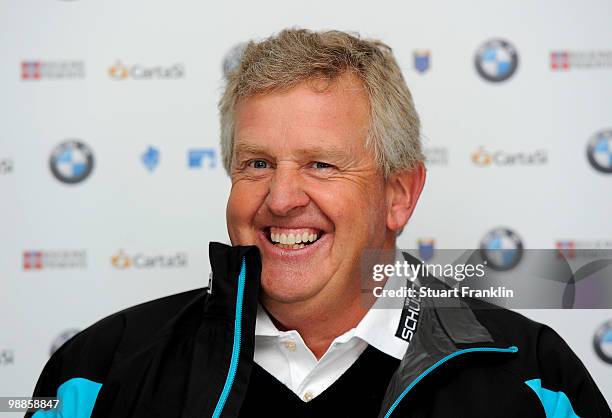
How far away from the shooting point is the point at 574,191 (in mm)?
2230

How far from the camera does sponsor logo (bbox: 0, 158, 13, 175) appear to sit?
7.61 ft

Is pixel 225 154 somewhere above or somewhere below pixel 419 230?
above

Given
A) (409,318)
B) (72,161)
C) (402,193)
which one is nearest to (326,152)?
(402,193)

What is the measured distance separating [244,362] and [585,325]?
49.8 inches

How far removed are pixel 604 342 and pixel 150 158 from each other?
1.46m

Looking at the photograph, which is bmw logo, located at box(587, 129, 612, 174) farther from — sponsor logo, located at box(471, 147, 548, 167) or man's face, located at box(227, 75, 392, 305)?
man's face, located at box(227, 75, 392, 305)

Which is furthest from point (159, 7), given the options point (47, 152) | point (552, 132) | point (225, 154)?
point (552, 132)

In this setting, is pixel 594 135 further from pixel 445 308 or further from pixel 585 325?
pixel 445 308

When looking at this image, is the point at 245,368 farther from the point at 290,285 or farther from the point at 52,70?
the point at 52,70

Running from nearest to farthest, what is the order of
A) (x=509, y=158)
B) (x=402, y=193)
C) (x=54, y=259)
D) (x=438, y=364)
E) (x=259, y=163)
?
(x=438, y=364) → (x=259, y=163) → (x=402, y=193) → (x=509, y=158) → (x=54, y=259)

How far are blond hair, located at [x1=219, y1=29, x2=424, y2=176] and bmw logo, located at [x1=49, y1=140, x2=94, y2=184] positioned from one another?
2.76 feet

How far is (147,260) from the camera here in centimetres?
231

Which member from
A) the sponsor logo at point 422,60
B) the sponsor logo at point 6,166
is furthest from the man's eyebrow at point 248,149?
the sponsor logo at point 6,166

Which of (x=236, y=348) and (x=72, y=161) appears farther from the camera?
(x=72, y=161)
